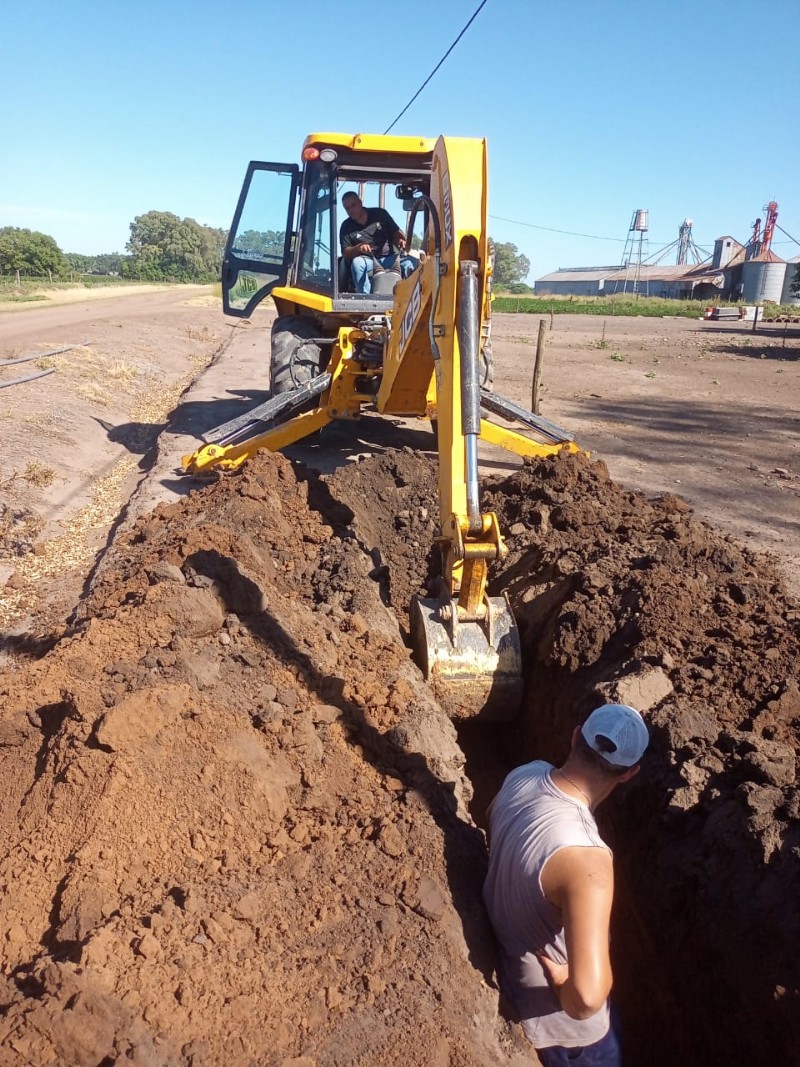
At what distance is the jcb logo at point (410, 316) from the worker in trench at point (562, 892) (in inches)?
139

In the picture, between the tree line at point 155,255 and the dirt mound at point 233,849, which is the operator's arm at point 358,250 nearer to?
the dirt mound at point 233,849

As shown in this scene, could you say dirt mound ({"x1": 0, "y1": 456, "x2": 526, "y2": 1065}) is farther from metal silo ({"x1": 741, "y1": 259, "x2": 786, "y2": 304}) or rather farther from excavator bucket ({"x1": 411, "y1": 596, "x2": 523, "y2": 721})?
metal silo ({"x1": 741, "y1": 259, "x2": 786, "y2": 304})

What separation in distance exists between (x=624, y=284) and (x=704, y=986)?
94.3 m

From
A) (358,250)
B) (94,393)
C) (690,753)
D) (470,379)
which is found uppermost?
(358,250)

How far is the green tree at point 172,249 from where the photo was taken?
293ft

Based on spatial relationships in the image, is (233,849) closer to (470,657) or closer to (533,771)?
(533,771)

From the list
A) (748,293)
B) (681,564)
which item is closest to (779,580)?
(681,564)

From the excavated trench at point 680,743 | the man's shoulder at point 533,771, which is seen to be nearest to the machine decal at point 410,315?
the excavated trench at point 680,743

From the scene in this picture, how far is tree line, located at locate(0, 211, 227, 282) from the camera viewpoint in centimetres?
5919

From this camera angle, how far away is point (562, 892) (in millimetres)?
2389

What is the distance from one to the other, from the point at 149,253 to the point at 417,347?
103391mm

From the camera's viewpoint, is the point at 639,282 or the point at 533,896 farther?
the point at 639,282

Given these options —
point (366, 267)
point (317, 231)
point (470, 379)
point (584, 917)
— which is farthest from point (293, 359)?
point (584, 917)

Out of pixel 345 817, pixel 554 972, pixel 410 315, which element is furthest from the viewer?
pixel 410 315
